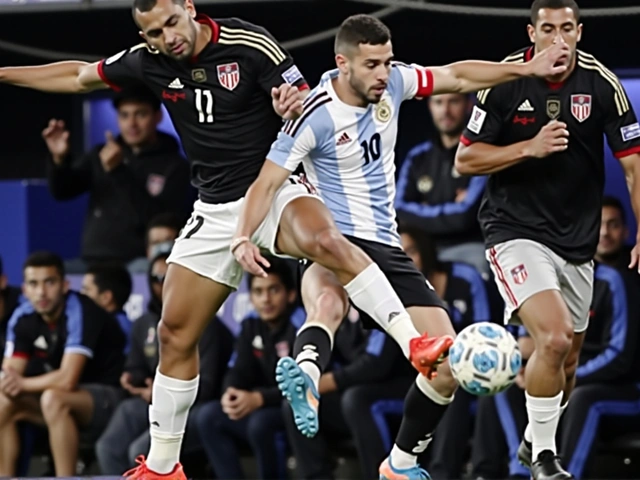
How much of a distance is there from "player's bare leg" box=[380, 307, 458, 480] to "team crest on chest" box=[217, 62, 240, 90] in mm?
1169

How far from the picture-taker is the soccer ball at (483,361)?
6.57 meters

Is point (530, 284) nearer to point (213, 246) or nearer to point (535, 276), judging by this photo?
point (535, 276)

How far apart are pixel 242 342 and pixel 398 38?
2037mm

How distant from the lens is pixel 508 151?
7594 millimetres

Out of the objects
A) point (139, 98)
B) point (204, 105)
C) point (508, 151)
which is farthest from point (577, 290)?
point (139, 98)

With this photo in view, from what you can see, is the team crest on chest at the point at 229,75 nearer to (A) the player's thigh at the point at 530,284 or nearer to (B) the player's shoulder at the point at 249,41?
(B) the player's shoulder at the point at 249,41

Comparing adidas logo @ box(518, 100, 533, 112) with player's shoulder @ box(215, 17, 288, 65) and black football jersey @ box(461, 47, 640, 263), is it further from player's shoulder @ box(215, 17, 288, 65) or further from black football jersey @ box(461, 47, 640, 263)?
player's shoulder @ box(215, 17, 288, 65)

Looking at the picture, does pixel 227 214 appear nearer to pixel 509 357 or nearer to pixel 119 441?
pixel 509 357

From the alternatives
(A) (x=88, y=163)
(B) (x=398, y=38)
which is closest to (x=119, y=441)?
(A) (x=88, y=163)

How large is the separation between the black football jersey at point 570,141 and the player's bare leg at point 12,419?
11.0 feet

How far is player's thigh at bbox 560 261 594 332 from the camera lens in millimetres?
7859

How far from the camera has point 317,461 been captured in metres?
9.37

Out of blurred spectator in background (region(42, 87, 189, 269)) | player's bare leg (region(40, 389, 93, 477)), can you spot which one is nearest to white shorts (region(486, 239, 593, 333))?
player's bare leg (region(40, 389, 93, 477))

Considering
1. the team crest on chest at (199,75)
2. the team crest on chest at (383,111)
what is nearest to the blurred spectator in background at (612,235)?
the team crest on chest at (383,111)
